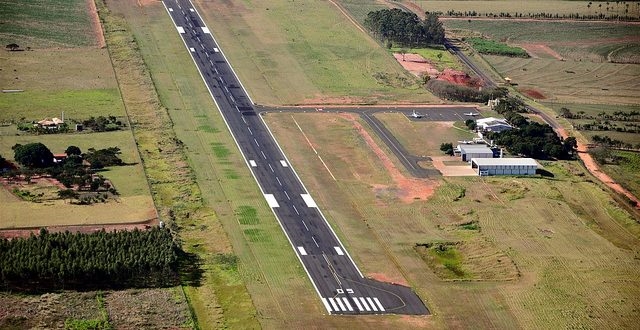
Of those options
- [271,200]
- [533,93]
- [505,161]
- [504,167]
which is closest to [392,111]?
[533,93]

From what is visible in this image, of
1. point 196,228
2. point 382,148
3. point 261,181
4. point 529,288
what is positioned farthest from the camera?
point 382,148

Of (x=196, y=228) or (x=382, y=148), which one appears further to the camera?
(x=382, y=148)

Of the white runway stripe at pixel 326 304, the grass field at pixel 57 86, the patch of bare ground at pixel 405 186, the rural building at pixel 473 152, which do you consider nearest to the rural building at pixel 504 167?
the rural building at pixel 473 152

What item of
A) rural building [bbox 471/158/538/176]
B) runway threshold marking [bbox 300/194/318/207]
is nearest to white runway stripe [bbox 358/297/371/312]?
runway threshold marking [bbox 300/194/318/207]

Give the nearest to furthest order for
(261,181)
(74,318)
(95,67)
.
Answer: (74,318), (261,181), (95,67)

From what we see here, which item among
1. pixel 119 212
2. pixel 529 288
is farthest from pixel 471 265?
pixel 119 212

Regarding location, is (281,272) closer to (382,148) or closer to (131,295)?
(131,295)

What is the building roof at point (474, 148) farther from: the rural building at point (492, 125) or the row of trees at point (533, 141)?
the rural building at point (492, 125)
